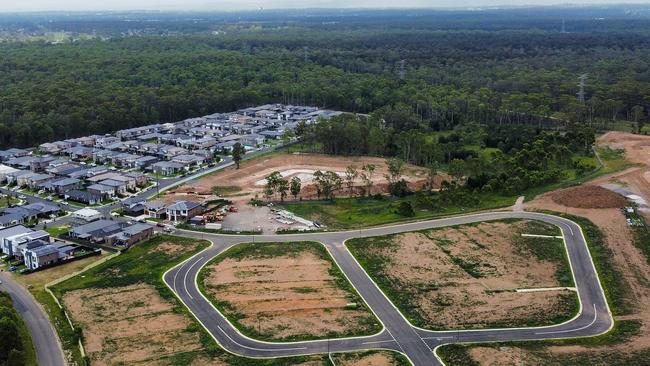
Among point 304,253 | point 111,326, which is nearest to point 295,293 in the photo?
point 304,253

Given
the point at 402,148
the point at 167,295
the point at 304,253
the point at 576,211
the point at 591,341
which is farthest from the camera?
the point at 402,148

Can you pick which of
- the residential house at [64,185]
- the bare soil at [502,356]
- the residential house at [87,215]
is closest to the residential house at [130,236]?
the residential house at [87,215]

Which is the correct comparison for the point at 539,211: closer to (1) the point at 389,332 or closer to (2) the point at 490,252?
(2) the point at 490,252

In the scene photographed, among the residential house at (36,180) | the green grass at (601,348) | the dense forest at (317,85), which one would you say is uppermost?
the dense forest at (317,85)

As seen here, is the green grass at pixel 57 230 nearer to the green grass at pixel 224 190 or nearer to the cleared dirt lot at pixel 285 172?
the cleared dirt lot at pixel 285 172

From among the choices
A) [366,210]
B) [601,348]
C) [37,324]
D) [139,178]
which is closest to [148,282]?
[37,324]

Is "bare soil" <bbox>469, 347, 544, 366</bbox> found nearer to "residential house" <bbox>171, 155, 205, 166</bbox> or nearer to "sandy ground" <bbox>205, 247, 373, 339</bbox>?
"sandy ground" <bbox>205, 247, 373, 339</bbox>

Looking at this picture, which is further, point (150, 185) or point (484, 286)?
point (150, 185)
